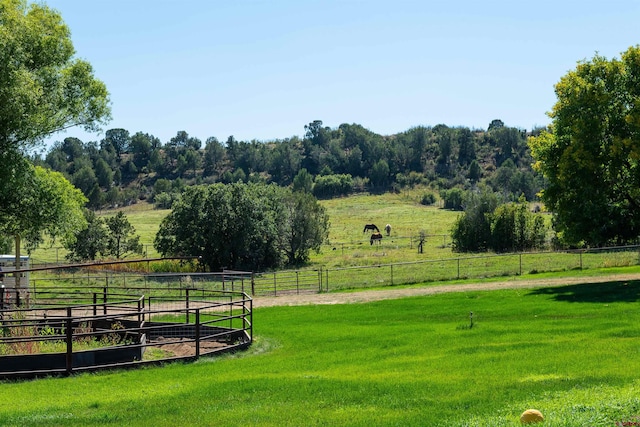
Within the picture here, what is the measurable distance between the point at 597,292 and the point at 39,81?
2379cm

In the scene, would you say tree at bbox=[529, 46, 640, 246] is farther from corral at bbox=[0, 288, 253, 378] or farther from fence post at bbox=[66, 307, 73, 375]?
fence post at bbox=[66, 307, 73, 375]

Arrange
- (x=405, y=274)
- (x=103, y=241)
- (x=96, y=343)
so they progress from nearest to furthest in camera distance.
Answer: (x=96, y=343) → (x=405, y=274) → (x=103, y=241)

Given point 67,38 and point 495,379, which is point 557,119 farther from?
point 495,379

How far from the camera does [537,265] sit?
44188 millimetres

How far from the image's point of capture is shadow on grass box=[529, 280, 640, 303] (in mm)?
27750

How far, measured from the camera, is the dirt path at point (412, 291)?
34.8 m

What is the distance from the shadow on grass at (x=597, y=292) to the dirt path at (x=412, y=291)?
2.14m

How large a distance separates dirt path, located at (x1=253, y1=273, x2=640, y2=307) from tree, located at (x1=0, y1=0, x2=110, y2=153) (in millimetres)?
12463

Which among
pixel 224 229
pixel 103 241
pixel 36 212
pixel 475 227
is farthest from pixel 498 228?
pixel 36 212

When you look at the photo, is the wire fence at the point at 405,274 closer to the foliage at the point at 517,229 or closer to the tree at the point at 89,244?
the foliage at the point at 517,229

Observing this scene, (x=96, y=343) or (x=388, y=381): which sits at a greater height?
(x=388, y=381)

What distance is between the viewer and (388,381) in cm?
1366

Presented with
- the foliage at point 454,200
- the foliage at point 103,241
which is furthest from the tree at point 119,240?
the foliage at point 454,200

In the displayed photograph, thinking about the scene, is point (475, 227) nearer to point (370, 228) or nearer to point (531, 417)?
point (370, 228)
